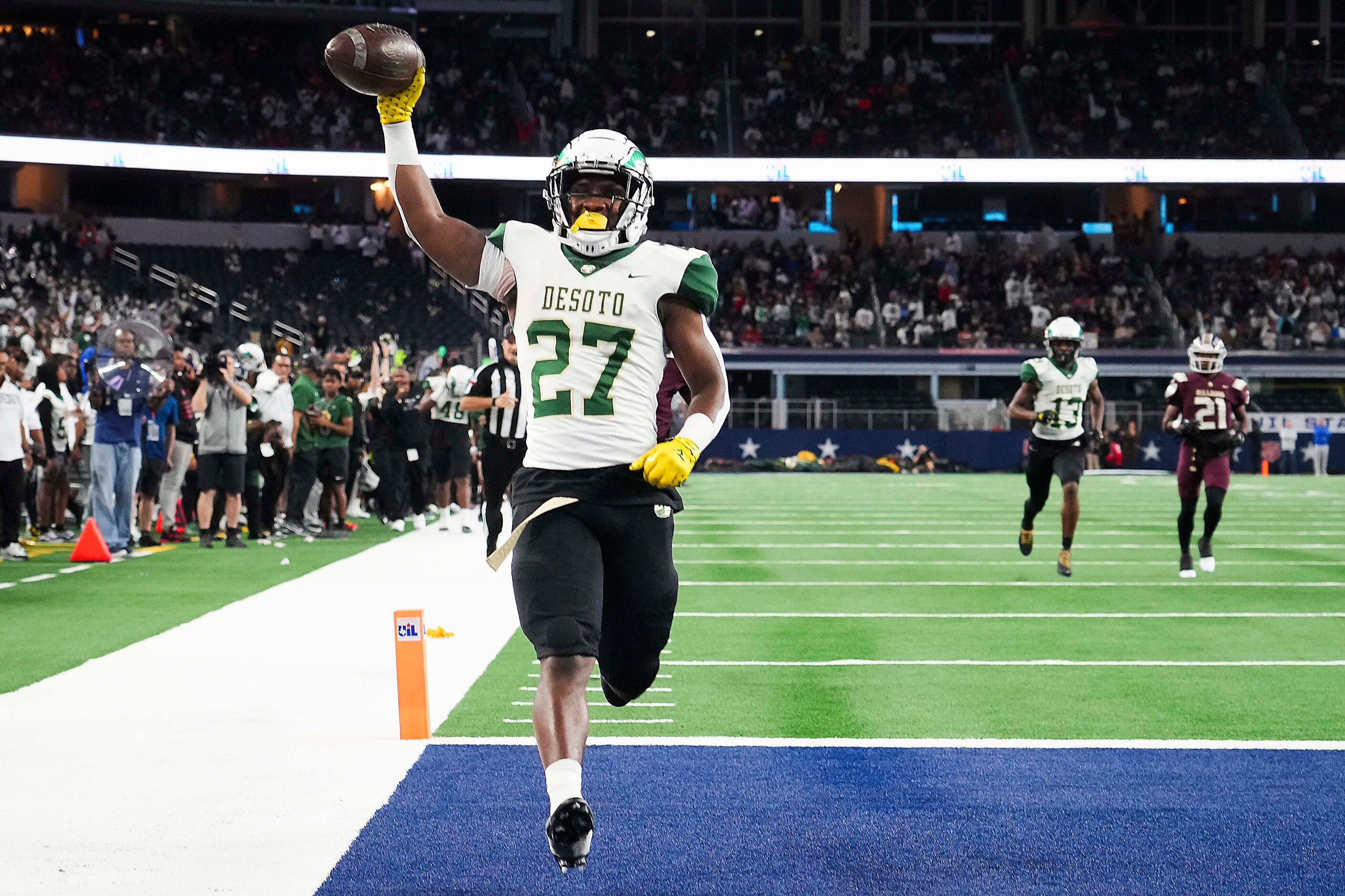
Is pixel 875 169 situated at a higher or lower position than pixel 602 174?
higher

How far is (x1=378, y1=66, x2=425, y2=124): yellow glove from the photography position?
14.3ft

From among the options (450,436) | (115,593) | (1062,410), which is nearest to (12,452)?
(115,593)

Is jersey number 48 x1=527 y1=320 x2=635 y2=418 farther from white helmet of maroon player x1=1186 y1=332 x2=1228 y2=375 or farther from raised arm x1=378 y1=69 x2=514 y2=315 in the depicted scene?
white helmet of maroon player x1=1186 y1=332 x2=1228 y2=375

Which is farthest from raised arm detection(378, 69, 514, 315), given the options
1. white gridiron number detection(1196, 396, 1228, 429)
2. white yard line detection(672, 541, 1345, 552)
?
white yard line detection(672, 541, 1345, 552)

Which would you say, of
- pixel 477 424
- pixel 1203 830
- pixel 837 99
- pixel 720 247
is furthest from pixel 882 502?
pixel 837 99

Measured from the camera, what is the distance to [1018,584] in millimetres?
11383

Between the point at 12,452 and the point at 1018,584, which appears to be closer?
the point at 1018,584

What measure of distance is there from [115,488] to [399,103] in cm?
965

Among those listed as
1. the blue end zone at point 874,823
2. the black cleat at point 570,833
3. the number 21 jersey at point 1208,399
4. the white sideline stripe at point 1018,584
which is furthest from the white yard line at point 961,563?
the black cleat at point 570,833

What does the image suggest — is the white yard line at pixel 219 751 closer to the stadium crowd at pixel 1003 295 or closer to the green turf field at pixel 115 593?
the green turf field at pixel 115 593

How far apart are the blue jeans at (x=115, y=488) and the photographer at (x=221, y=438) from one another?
744 millimetres

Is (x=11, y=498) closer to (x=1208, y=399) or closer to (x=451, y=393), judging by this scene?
(x=451, y=393)

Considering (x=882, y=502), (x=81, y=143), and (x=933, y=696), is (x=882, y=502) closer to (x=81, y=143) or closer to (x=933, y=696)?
(x=933, y=696)

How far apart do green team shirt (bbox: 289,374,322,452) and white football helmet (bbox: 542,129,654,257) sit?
37.4 ft
